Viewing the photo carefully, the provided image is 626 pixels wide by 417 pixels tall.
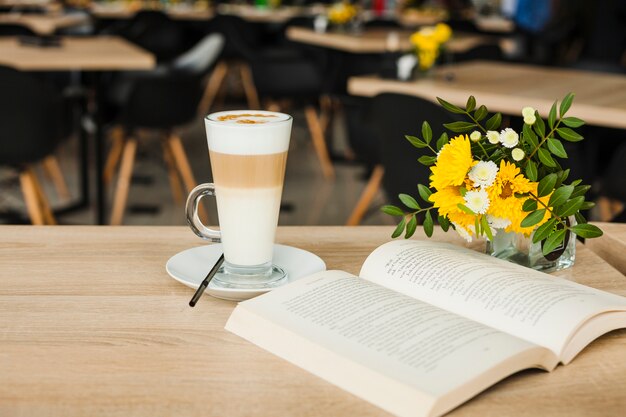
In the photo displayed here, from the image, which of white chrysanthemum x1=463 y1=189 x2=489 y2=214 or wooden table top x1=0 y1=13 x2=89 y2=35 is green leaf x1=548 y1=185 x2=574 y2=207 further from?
wooden table top x1=0 y1=13 x2=89 y2=35

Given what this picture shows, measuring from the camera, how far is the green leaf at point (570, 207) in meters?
0.93

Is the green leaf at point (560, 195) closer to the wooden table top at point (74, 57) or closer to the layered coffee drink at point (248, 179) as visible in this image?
the layered coffee drink at point (248, 179)

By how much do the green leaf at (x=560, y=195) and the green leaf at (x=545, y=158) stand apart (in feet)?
0.11

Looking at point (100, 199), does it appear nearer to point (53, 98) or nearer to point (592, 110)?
point (53, 98)

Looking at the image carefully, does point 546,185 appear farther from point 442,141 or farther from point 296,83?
point 296,83

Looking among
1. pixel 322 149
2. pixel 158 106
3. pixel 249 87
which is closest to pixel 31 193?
pixel 158 106

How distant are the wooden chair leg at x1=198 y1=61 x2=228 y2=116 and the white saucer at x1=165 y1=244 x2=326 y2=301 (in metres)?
6.20

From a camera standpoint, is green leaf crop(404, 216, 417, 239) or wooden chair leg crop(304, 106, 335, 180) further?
wooden chair leg crop(304, 106, 335, 180)

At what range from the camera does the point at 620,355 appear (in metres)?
0.76

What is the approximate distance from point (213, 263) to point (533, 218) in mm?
361

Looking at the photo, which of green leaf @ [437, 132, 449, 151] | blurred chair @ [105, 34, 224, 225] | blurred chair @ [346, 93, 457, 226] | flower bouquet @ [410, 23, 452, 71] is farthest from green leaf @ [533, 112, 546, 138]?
blurred chair @ [105, 34, 224, 225]

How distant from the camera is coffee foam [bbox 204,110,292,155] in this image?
87 cm

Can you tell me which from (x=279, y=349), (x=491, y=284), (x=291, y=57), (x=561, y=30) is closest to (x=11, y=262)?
(x=279, y=349)

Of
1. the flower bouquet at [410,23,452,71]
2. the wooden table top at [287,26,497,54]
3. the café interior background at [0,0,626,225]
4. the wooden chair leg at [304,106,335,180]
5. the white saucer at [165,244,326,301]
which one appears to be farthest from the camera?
the wooden chair leg at [304,106,335,180]
